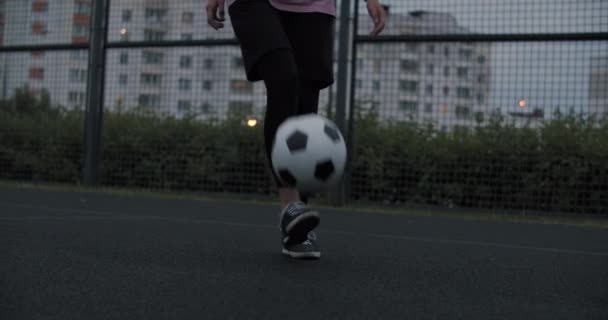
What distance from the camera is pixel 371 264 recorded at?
8.63 ft

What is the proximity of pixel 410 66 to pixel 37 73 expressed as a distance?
4.40 m

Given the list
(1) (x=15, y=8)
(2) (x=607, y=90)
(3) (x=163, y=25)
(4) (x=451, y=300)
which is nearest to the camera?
(4) (x=451, y=300)

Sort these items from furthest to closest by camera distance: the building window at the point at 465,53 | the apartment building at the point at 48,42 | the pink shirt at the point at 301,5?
1. the apartment building at the point at 48,42
2. the building window at the point at 465,53
3. the pink shirt at the point at 301,5

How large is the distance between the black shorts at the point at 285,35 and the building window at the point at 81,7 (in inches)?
236

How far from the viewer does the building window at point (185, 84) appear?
7715mm

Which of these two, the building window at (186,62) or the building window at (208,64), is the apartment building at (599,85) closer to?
the building window at (208,64)

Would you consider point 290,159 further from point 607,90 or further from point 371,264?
point 607,90

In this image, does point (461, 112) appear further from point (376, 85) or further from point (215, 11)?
point (215, 11)

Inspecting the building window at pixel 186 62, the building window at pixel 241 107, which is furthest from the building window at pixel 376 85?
the building window at pixel 186 62

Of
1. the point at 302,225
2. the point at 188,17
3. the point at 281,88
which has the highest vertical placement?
the point at 188,17

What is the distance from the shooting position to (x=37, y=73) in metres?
8.65

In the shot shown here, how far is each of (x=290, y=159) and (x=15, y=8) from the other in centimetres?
744

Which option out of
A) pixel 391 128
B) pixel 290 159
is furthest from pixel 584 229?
pixel 290 159

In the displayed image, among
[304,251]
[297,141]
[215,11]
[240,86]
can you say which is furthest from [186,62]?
[297,141]
